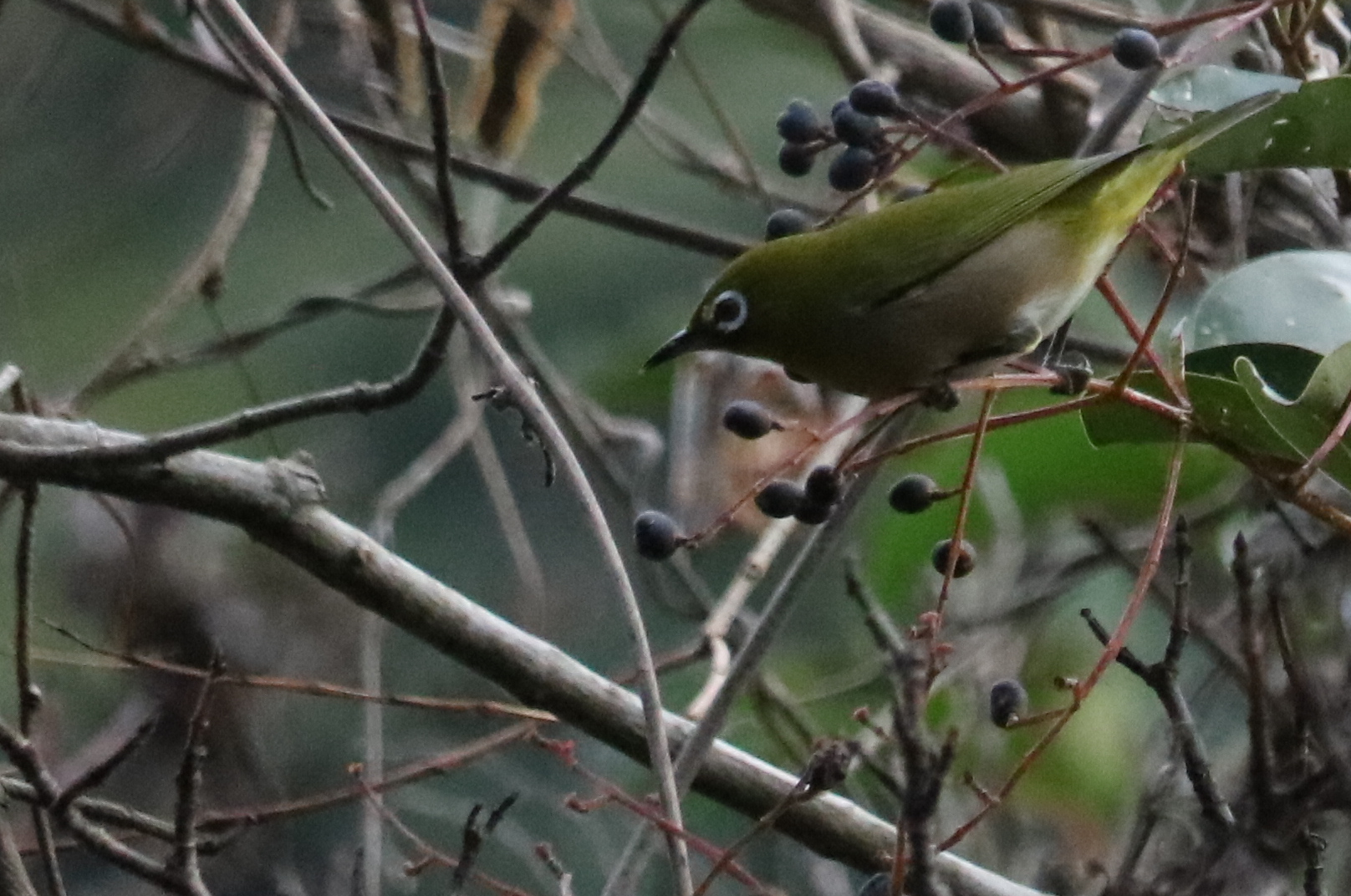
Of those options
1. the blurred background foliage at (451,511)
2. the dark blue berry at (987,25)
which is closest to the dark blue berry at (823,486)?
the dark blue berry at (987,25)

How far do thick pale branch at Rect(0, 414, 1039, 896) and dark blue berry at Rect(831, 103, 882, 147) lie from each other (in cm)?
64

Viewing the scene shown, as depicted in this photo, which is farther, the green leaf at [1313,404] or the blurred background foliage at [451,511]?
the blurred background foliage at [451,511]

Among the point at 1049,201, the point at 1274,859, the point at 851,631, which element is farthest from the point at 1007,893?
the point at 851,631

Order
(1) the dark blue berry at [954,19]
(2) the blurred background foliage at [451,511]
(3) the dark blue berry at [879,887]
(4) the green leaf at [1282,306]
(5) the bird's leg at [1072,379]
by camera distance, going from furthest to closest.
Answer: (2) the blurred background foliage at [451,511] → (1) the dark blue berry at [954,19] → (4) the green leaf at [1282,306] → (5) the bird's leg at [1072,379] → (3) the dark blue berry at [879,887]

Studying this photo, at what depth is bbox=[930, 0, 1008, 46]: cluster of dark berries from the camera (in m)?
1.78

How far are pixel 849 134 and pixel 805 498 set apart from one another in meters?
0.46

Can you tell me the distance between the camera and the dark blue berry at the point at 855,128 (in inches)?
71.1

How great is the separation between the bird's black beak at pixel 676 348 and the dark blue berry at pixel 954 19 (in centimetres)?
47

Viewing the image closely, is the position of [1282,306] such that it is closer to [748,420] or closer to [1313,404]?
[1313,404]

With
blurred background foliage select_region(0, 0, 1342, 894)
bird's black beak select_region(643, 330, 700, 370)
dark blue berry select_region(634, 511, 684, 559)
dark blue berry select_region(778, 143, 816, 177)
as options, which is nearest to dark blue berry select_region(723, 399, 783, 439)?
dark blue berry select_region(634, 511, 684, 559)

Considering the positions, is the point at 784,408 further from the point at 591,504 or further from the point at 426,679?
the point at 591,504

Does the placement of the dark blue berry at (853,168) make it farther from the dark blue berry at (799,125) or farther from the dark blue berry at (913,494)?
the dark blue berry at (913,494)

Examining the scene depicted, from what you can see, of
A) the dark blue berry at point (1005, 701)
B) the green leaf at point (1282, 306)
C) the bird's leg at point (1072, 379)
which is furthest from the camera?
the green leaf at point (1282, 306)

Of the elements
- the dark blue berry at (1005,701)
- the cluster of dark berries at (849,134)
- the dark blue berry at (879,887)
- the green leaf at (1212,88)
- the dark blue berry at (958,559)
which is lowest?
the dark blue berry at (879,887)
